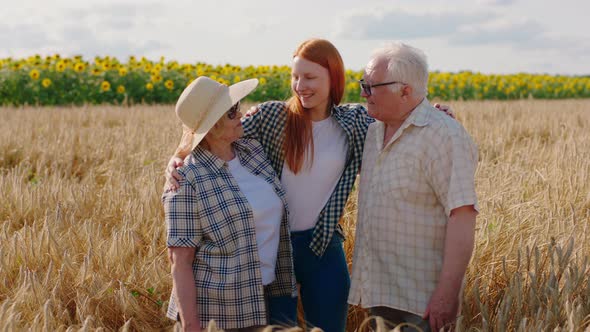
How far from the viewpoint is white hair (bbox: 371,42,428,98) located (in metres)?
2.46

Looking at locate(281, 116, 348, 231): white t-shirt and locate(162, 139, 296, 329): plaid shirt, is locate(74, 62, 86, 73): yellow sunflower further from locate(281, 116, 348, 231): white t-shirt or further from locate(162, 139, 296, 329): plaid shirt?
A: locate(162, 139, 296, 329): plaid shirt

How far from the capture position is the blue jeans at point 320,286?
9.40ft

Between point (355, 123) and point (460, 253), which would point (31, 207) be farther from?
point (460, 253)

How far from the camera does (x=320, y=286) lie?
2.90 metres

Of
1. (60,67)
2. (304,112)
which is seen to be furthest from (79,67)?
(304,112)

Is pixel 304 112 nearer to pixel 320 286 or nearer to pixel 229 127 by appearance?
pixel 229 127

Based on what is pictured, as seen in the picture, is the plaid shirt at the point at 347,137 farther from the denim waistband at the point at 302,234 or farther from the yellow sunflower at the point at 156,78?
the yellow sunflower at the point at 156,78

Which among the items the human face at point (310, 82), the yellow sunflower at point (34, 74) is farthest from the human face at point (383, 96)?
the yellow sunflower at point (34, 74)

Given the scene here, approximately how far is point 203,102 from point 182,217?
44 cm

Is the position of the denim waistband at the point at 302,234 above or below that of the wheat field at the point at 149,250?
above

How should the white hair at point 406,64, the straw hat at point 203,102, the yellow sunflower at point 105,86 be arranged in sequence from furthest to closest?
the yellow sunflower at point 105,86 → the straw hat at point 203,102 → the white hair at point 406,64

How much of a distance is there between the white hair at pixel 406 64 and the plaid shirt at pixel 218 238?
27.6 inches

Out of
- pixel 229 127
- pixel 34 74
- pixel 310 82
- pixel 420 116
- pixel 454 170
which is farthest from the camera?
pixel 34 74

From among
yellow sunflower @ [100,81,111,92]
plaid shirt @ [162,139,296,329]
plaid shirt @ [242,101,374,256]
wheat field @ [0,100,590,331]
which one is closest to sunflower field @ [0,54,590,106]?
yellow sunflower @ [100,81,111,92]
